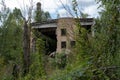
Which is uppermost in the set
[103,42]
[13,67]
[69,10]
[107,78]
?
[69,10]

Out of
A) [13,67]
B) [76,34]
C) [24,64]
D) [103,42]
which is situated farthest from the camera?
[13,67]

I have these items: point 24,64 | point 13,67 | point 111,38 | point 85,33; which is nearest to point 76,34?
point 85,33

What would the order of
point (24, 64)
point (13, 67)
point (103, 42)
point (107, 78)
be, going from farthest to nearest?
point (13, 67) → point (24, 64) → point (103, 42) → point (107, 78)

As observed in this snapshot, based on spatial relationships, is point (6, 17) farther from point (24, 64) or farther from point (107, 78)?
point (107, 78)

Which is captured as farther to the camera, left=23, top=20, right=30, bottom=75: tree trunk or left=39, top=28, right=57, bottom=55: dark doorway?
left=39, top=28, right=57, bottom=55: dark doorway

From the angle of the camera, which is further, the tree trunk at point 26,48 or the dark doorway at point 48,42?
the dark doorway at point 48,42

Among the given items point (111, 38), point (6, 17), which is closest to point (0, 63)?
point (111, 38)

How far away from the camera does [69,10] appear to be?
4.64m

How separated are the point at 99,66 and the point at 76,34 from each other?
654 mm

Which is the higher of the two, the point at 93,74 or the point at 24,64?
the point at 93,74

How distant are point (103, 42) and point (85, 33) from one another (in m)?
0.28

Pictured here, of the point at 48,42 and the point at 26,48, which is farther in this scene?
the point at 48,42

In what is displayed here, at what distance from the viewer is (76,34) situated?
4422 mm

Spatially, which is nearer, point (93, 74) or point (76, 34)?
point (93, 74)
